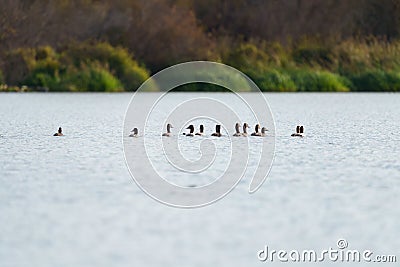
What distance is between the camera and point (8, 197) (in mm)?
8984

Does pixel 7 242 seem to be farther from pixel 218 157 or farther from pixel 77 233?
pixel 218 157

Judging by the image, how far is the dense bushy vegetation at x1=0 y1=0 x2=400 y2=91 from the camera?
31.2 meters

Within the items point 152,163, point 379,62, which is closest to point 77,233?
point 152,163

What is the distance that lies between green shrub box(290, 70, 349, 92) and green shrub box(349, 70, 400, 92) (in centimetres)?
37

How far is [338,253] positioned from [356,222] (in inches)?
40.2

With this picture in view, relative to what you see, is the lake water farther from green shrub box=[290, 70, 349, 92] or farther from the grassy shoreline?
green shrub box=[290, 70, 349, 92]
